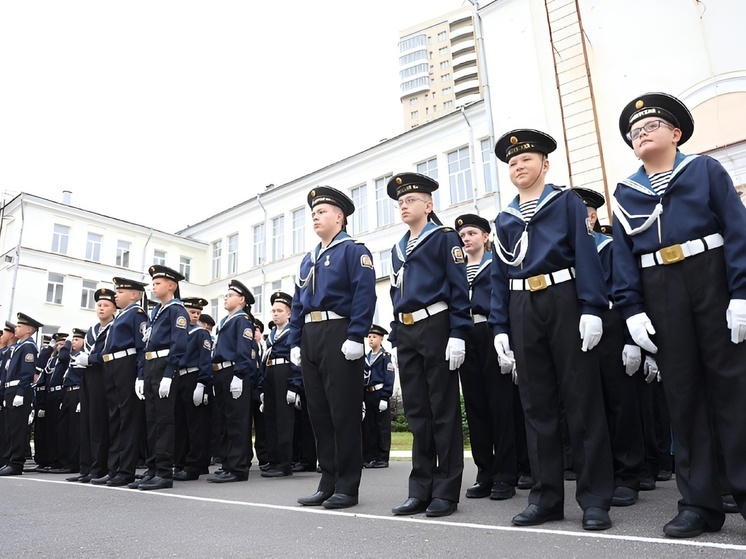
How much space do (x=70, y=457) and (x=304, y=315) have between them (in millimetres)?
6397

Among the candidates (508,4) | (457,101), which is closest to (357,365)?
(508,4)

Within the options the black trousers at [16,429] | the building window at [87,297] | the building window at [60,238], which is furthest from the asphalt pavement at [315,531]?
the building window at [60,238]

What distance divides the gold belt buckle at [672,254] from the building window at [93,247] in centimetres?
3593

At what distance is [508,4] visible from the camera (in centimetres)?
1852

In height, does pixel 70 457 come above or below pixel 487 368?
below

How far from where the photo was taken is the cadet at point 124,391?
22.0 ft

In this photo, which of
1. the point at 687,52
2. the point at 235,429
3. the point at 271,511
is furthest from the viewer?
the point at 687,52

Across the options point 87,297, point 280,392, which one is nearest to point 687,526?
point 280,392

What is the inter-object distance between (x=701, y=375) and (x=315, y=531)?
2.33m

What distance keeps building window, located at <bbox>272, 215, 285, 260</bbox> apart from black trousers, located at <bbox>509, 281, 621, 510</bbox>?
1172 inches

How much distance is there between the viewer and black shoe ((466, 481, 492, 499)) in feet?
16.7

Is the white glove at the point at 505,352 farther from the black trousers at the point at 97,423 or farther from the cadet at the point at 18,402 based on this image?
the cadet at the point at 18,402

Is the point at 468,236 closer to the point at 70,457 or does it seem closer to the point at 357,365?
the point at 357,365

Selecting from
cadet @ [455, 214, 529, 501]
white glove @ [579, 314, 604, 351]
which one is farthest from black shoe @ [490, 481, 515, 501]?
white glove @ [579, 314, 604, 351]
